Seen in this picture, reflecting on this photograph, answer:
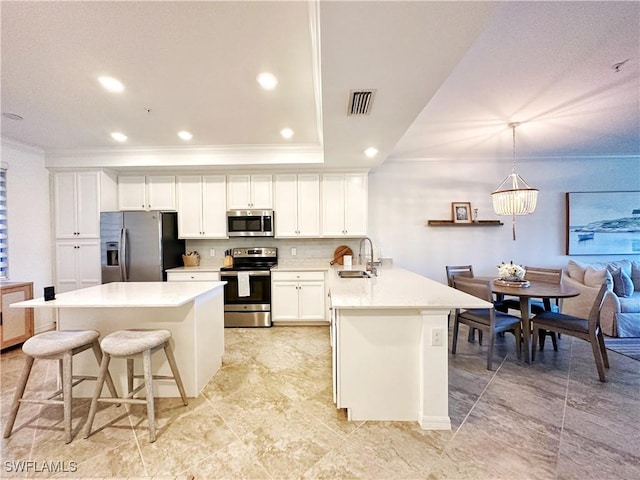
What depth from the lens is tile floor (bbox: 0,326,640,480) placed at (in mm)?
1536

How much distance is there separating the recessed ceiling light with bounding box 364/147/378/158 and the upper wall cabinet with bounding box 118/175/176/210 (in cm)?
296

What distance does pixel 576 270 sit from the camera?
404 cm

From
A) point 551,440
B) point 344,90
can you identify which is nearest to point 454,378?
point 551,440

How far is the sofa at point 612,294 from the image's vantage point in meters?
3.41

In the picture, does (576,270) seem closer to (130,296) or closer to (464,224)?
(464,224)

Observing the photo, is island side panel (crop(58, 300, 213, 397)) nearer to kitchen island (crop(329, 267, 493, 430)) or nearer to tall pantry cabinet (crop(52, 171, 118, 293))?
kitchen island (crop(329, 267, 493, 430))

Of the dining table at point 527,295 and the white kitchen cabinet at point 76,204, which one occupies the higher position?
the white kitchen cabinet at point 76,204

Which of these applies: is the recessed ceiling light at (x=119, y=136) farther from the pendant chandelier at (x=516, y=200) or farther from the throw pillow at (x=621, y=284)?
the throw pillow at (x=621, y=284)

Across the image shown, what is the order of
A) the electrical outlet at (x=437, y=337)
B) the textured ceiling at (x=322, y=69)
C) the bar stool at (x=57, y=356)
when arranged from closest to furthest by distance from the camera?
the textured ceiling at (x=322, y=69), the bar stool at (x=57, y=356), the electrical outlet at (x=437, y=337)

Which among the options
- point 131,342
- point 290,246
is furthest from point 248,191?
point 131,342

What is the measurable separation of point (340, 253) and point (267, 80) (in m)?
2.79

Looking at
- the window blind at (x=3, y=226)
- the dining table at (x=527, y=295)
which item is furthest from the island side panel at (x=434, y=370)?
the window blind at (x=3, y=226)

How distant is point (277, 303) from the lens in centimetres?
395

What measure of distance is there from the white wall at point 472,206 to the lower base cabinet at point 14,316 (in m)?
4.71
